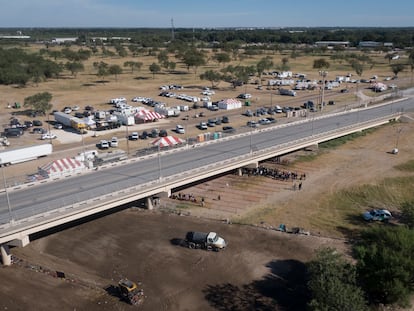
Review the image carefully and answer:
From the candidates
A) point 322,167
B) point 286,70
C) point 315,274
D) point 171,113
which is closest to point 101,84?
point 171,113

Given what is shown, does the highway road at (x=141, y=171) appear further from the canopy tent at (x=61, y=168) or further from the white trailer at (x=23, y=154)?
the white trailer at (x=23, y=154)

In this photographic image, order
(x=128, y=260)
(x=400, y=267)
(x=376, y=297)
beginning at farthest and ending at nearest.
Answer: (x=128, y=260) < (x=376, y=297) < (x=400, y=267)

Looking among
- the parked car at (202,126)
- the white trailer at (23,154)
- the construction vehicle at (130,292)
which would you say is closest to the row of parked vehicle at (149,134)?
the parked car at (202,126)

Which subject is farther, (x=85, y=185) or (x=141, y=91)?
(x=141, y=91)

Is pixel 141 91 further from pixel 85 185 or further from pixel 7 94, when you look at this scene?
pixel 85 185

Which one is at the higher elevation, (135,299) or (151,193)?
(151,193)

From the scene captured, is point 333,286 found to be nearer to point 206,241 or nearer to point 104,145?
point 206,241
